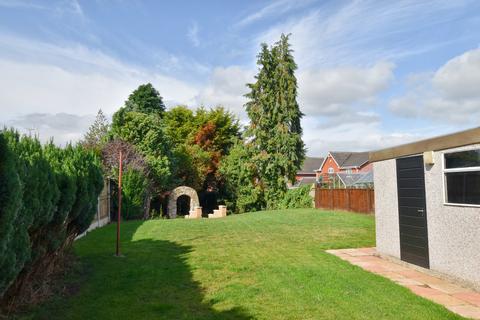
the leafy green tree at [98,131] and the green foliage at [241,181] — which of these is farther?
the green foliage at [241,181]

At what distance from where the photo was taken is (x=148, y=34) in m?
12.3

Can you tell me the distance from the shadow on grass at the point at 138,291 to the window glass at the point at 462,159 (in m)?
4.52

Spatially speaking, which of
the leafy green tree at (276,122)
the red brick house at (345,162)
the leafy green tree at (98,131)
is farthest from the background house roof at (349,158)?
the leafy green tree at (98,131)

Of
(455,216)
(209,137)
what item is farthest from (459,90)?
(209,137)

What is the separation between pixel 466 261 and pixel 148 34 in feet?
35.0

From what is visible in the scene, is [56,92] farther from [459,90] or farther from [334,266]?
[459,90]

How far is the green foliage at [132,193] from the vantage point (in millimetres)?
20531

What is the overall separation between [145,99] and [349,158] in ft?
101

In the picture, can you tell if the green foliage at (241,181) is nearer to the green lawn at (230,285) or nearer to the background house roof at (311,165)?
the green lawn at (230,285)

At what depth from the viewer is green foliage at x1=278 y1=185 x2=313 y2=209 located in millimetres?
27781

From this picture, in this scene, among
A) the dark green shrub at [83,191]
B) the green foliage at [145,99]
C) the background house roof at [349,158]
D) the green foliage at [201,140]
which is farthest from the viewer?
the background house roof at [349,158]

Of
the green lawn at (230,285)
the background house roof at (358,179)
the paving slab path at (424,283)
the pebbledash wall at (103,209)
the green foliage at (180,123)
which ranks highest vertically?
the green foliage at (180,123)

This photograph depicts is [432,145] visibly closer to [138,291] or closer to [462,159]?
[462,159]

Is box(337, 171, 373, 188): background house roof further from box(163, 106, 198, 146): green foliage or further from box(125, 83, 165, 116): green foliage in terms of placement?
box(125, 83, 165, 116): green foliage
